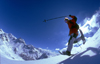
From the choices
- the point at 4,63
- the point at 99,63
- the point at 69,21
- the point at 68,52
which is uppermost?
the point at 69,21

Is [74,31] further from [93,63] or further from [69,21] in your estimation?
[93,63]

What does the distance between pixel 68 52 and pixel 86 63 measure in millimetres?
2594

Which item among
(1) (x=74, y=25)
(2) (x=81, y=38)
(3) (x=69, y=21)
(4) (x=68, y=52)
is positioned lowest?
(4) (x=68, y=52)

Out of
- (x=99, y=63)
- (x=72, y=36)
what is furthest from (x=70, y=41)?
(x=99, y=63)

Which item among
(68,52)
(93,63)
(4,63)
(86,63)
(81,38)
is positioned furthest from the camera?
(81,38)

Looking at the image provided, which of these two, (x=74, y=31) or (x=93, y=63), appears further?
(x=74, y=31)

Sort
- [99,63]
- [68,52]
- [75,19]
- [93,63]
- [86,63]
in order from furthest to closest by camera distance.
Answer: [75,19], [68,52], [86,63], [93,63], [99,63]

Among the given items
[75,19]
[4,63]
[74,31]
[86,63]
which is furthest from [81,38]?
[4,63]

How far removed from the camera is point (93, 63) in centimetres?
200

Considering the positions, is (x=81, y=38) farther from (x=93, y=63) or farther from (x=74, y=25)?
(x=93, y=63)

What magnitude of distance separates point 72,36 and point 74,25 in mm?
908

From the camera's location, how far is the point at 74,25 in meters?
5.02

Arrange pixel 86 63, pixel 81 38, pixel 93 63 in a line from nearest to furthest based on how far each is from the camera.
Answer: pixel 93 63 < pixel 86 63 < pixel 81 38

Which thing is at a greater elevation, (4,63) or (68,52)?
(68,52)
